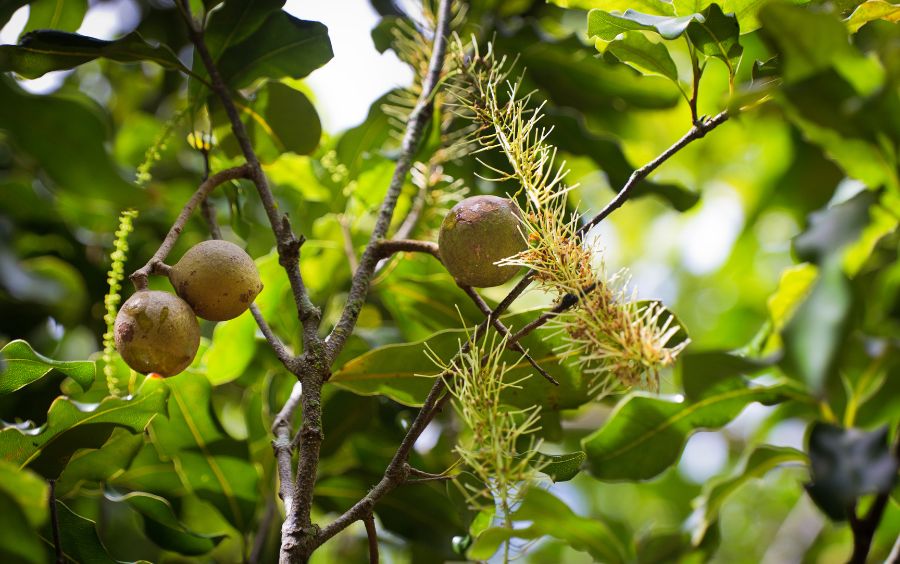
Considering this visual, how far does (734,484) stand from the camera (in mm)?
1193

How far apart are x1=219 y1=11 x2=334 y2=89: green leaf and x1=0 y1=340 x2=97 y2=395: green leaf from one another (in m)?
0.41

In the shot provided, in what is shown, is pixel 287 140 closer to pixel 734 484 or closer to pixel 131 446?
pixel 131 446

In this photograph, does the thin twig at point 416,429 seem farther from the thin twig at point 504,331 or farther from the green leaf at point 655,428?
the green leaf at point 655,428

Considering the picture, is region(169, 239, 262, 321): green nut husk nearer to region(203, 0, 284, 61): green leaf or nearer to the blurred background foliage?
the blurred background foliage

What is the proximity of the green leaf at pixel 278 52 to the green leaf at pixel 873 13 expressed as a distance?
65 cm

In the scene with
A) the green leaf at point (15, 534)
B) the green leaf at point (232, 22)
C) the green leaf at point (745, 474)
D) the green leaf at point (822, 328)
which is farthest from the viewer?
the green leaf at point (745, 474)

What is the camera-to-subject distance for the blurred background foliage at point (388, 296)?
35.8 inches

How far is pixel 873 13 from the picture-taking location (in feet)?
2.95

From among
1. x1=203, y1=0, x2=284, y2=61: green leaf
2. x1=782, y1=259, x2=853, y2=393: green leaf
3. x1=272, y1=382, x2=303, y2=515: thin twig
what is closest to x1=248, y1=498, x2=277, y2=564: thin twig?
x1=272, y1=382, x2=303, y2=515: thin twig

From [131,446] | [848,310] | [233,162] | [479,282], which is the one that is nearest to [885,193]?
[848,310]

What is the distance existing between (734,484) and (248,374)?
0.81 meters

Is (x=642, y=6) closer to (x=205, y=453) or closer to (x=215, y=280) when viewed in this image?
(x=215, y=280)

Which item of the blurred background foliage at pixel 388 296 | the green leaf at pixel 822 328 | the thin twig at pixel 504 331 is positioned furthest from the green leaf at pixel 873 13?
the thin twig at pixel 504 331

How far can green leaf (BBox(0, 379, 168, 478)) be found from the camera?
2.88ft
